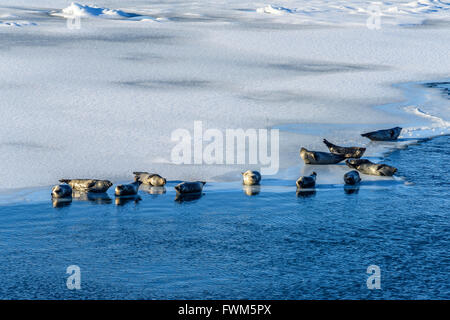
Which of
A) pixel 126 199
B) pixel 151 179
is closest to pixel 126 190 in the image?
pixel 126 199

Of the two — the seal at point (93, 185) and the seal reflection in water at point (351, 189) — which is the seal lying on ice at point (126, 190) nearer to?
the seal at point (93, 185)

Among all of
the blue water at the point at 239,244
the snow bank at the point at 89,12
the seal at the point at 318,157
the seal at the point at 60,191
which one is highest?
the snow bank at the point at 89,12

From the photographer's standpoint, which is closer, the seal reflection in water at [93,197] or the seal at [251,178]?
the seal reflection in water at [93,197]

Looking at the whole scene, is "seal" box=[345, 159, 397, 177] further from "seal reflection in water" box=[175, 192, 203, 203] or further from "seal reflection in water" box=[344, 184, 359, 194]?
"seal reflection in water" box=[175, 192, 203, 203]

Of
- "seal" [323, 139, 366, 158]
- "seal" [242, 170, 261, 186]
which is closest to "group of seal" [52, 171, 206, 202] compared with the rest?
"seal" [242, 170, 261, 186]

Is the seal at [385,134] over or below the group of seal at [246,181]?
over

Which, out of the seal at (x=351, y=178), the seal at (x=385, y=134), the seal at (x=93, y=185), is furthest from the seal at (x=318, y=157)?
the seal at (x=93, y=185)
